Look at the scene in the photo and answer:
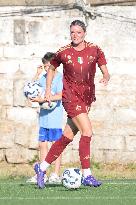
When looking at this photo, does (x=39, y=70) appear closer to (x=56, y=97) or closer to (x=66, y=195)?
(x=56, y=97)

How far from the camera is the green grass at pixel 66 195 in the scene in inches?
324

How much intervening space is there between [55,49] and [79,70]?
4.12m

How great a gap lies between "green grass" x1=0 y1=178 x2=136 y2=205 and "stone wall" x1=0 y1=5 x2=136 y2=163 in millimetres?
3347

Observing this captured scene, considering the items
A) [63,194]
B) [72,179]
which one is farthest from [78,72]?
[63,194]

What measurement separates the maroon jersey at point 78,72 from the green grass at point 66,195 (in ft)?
3.46

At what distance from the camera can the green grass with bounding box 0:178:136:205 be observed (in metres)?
8.23

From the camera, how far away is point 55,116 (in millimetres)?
11711

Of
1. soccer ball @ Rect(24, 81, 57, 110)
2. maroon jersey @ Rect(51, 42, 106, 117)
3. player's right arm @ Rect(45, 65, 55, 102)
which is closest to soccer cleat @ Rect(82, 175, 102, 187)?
maroon jersey @ Rect(51, 42, 106, 117)

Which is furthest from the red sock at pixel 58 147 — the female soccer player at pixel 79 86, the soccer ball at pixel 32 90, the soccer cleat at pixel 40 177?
the soccer ball at pixel 32 90

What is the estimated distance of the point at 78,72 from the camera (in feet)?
32.7

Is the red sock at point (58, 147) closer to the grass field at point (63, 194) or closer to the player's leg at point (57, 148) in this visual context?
the player's leg at point (57, 148)

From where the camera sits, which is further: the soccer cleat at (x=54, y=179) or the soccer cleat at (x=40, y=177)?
the soccer cleat at (x=54, y=179)

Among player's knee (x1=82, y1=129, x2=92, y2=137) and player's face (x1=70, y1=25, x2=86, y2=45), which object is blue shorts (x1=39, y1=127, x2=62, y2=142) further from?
player's face (x1=70, y1=25, x2=86, y2=45)

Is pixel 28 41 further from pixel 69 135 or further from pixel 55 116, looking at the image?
pixel 69 135
